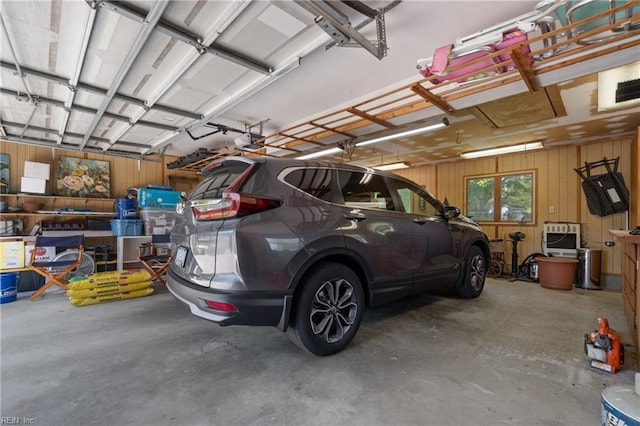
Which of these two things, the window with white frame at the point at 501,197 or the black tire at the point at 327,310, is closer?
the black tire at the point at 327,310

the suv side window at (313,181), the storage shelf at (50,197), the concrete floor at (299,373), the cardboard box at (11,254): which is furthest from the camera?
the storage shelf at (50,197)

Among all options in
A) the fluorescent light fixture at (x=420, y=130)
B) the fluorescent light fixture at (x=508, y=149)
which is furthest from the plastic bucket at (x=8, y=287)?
the fluorescent light fixture at (x=508, y=149)

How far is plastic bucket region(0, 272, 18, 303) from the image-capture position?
4.00 meters

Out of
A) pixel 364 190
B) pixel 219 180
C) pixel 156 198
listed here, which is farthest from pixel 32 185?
pixel 364 190

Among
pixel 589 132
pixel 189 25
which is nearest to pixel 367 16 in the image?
pixel 189 25

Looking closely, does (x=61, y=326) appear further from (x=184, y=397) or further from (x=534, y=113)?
(x=534, y=113)

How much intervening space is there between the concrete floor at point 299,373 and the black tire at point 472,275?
56 centimetres

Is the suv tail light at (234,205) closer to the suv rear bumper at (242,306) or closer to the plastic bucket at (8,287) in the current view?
the suv rear bumper at (242,306)

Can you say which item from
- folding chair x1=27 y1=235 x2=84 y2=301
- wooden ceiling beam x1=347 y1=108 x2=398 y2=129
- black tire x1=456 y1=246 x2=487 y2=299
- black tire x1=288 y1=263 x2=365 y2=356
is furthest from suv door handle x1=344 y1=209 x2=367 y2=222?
folding chair x1=27 y1=235 x2=84 y2=301

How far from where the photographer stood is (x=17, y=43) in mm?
2504

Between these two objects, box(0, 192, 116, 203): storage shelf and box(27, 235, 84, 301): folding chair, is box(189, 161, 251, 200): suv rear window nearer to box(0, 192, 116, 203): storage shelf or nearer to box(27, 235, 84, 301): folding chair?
box(27, 235, 84, 301): folding chair

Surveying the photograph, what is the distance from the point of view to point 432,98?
3.26 metres

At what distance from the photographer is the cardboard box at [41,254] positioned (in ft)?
15.5

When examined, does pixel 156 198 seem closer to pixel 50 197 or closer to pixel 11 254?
pixel 50 197
